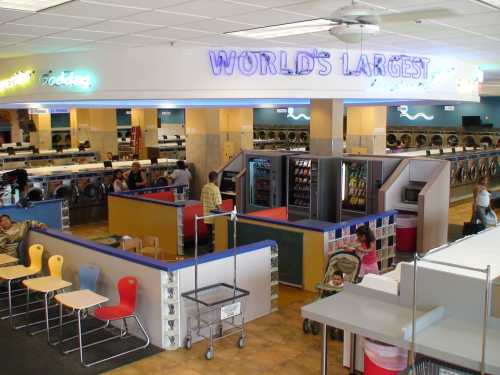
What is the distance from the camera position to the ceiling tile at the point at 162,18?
580cm

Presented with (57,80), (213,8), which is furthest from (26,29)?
(213,8)

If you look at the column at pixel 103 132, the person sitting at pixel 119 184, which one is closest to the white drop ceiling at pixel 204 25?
the person sitting at pixel 119 184

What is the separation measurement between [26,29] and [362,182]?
6.49 meters

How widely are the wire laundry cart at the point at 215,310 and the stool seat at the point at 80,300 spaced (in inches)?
36.1

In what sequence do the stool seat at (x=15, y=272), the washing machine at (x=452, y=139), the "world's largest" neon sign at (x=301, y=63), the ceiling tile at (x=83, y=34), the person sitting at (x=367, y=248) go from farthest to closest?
the washing machine at (x=452, y=139), the "world's largest" neon sign at (x=301, y=63), the stool seat at (x=15, y=272), the ceiling tile at (x=83, y=34), the person sitting at (x=367, y=248)

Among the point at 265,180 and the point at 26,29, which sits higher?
the point at 26,29

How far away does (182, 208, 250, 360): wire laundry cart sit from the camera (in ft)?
19.6

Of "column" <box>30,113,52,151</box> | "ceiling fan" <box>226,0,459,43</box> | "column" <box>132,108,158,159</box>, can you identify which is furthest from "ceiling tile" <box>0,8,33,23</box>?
"column" <box>30,113,52,151</box>

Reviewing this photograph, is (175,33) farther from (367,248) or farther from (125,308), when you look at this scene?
(367,248)

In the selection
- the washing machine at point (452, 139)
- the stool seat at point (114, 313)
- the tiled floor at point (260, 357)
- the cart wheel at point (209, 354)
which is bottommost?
the tiled floor at point (260, 357)

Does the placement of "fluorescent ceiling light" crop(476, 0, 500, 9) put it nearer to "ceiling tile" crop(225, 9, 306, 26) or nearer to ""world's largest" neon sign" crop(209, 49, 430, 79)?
"ceiling tile" crop(225, 9, 306, 26)

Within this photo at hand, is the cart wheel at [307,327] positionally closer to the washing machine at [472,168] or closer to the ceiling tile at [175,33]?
the ceiling tile at [175,33]

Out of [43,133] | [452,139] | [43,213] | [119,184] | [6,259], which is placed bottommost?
[6,259]

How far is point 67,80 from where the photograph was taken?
8.31m
